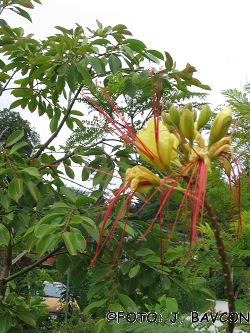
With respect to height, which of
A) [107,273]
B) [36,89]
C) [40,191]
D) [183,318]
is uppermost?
[36,89]

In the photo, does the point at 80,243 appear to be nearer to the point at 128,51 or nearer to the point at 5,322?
the point at 5,322

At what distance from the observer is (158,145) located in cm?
75

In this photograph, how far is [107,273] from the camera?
154cm

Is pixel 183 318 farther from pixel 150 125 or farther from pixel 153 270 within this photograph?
pixel 153 270

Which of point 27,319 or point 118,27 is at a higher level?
point 118,27

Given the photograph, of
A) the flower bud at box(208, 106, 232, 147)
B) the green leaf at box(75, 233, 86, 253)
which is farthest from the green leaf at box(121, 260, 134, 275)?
the flower bud at box(208, 106, 232, 147)

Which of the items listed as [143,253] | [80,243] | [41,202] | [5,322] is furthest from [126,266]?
[5,322]

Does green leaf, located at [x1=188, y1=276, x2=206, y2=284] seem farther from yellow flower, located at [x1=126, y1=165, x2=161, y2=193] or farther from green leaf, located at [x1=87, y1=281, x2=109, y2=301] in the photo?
yellow flower, located at [x1=126, y1=165, x2=161, y2=193]

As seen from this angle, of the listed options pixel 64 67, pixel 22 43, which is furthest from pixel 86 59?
pixel 22 43

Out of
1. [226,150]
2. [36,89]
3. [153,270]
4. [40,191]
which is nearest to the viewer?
[226,150]

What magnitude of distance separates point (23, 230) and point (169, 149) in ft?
3.86

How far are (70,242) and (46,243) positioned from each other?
0.08 metres

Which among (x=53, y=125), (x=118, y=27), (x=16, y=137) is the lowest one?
(x=16, y=137)

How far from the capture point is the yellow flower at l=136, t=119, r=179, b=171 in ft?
2.47
